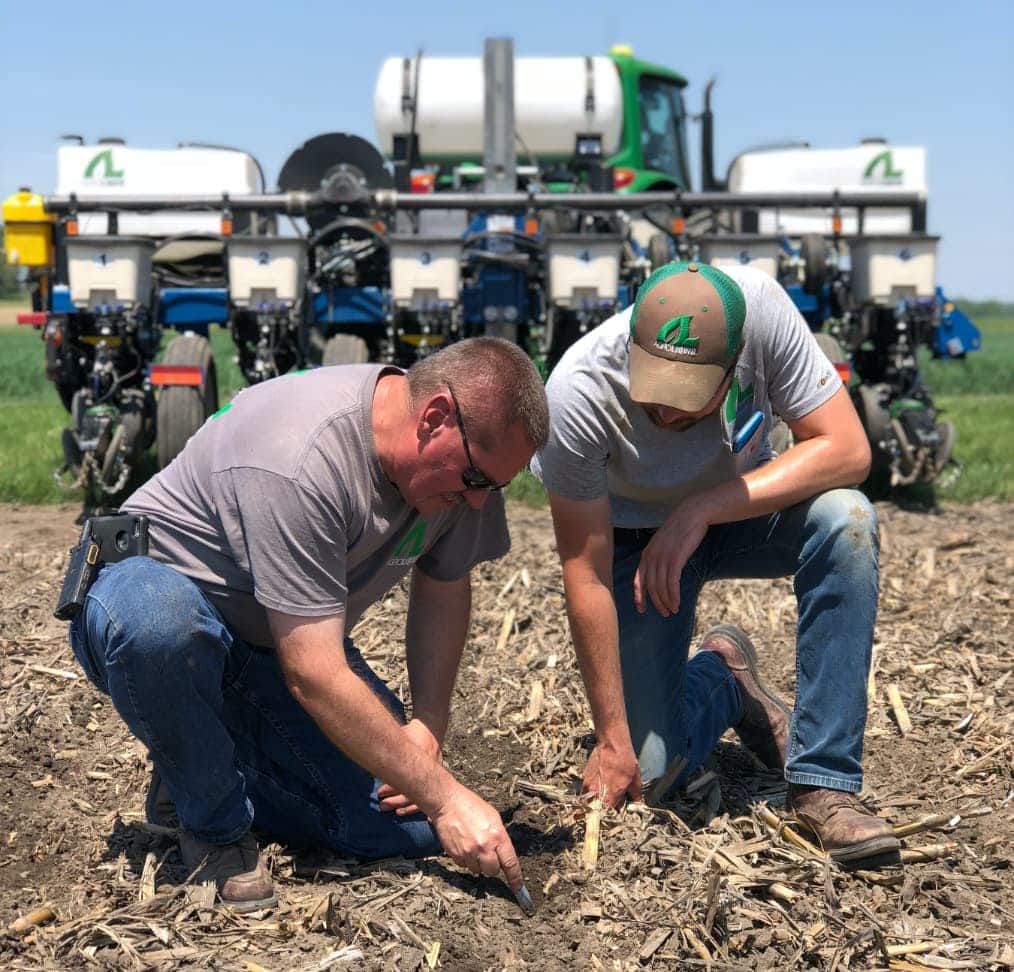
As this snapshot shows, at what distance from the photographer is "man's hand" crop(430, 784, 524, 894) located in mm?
2758

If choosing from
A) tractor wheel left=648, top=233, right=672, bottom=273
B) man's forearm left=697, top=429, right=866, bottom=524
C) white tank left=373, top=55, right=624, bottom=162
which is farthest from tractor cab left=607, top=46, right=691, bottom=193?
man's forearm left=697, top=429, right=866, bottom=524

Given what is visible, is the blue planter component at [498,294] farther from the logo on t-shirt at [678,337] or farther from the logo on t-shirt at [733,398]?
the logo on t-shirt at [678,337]

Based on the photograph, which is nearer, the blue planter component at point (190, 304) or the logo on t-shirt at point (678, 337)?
the logo on t-shirt at point (678, 337)

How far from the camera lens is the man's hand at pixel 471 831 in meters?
2.76

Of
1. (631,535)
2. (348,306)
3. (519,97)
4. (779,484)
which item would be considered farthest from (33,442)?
(779,484)

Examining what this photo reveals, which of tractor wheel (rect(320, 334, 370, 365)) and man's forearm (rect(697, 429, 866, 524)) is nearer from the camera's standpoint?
man's forearm (rect(697, 429, 866, 524))

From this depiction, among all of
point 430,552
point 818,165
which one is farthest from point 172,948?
point 818,165

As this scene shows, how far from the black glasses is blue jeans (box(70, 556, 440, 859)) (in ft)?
2.09

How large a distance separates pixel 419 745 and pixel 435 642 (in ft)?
0.93

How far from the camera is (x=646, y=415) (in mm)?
3262

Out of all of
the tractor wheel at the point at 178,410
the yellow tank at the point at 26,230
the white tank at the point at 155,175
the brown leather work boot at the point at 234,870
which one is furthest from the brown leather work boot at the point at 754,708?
the white tank at the point at 155,175

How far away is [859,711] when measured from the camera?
10.5 feet

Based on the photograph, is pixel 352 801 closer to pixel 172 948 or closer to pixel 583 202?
pixel 172 948

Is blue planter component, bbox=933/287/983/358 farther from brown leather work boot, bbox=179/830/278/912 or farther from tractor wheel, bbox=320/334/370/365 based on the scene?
brown leather work boot, bbox=179/830/278/912
